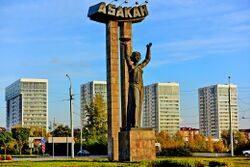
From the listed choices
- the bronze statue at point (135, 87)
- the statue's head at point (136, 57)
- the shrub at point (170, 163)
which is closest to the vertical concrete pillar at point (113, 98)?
the bronze statue at point (135, 87)

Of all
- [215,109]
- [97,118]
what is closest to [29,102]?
[215,109]

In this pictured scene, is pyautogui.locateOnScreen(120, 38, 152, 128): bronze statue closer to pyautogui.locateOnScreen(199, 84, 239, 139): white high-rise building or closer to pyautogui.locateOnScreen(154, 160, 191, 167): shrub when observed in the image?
pyautogui.locateOnScreen(154, 160, 191, 167): shrub

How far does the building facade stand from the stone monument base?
10069 cm

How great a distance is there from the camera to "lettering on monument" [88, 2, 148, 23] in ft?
83.9

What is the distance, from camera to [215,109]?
126 metres

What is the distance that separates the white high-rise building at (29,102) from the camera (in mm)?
134500

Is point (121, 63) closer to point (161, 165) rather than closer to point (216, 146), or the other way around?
point (161, 165)

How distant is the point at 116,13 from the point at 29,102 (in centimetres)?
11459

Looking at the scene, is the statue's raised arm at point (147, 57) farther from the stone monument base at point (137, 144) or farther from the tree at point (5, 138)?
the tree at point (5, 138)

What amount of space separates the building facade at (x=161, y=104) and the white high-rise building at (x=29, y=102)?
29.8 meters

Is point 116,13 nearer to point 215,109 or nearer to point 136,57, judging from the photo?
point 136,57

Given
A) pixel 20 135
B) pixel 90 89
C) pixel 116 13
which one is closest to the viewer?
pixel 116 13

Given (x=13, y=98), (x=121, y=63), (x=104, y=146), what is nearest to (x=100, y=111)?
(x=104, y=146)

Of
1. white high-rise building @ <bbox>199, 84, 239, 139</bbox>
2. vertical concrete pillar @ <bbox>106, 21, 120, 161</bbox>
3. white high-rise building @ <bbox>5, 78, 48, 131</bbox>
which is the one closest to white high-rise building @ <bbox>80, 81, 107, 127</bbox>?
white high-rise building @ <bbox>5, 78, 48, 131</bbox>
